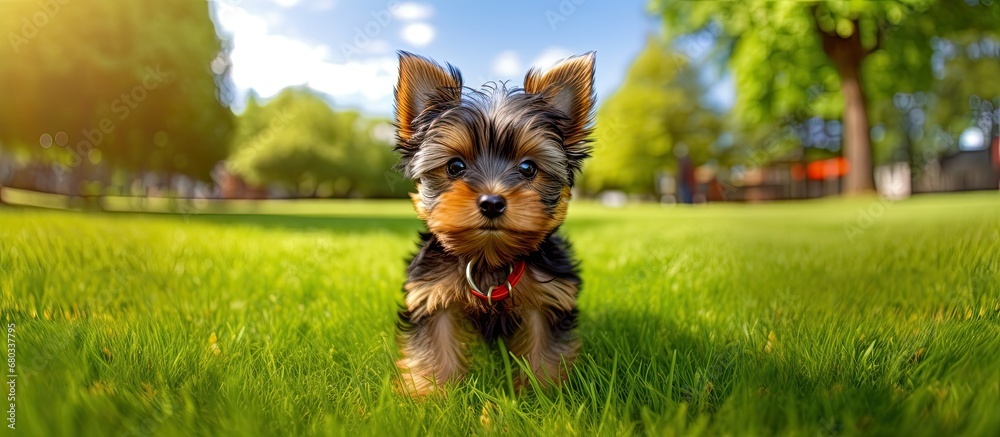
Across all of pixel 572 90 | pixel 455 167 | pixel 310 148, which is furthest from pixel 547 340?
pixel 310 148

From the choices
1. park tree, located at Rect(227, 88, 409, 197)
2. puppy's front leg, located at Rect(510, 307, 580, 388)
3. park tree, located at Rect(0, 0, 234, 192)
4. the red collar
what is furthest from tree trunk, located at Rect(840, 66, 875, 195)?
park tree, located at Rect(0, 0, 234, 192)

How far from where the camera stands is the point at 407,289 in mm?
3252

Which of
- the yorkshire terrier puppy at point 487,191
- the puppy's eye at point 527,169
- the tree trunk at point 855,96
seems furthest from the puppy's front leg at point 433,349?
the tree trunk at point 855,96

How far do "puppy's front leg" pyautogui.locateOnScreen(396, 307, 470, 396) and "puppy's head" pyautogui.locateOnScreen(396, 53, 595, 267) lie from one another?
480 millimetres

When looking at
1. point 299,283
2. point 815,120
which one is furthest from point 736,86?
point 299,283

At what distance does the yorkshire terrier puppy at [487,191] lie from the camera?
118 inches

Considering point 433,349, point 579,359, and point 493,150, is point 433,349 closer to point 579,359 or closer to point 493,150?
point 579,359

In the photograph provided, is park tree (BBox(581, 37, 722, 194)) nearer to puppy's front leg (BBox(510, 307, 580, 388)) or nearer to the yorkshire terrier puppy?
the yorkshire terrier puppy

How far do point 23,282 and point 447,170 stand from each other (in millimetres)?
3701

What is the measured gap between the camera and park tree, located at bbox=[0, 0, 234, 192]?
49.9 ft

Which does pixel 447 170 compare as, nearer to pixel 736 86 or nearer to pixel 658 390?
pixel 658 390

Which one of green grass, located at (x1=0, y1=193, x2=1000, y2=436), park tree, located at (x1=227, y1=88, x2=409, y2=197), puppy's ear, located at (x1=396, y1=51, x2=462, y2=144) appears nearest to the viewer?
green grass, located at (x1=0, y1=193, x2=1000, y2=436)

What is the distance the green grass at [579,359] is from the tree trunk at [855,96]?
59.7 feet

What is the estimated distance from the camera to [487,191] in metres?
2.82
